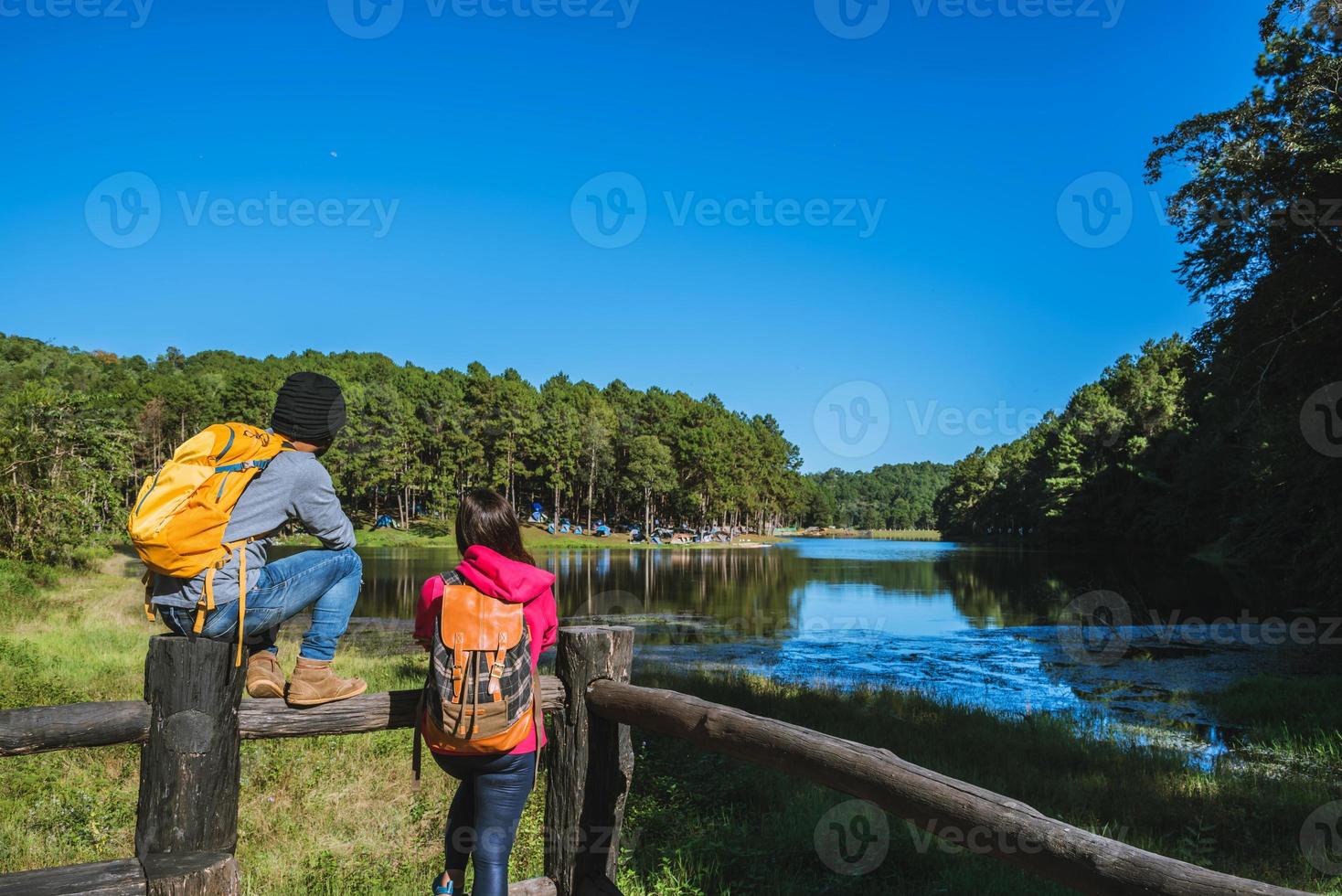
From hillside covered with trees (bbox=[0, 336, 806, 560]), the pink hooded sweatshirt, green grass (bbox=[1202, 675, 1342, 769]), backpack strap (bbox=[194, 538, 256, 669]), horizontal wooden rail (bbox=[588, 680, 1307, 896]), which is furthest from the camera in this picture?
hillside covered with trees (bbox=[0, 336, 806, 560])

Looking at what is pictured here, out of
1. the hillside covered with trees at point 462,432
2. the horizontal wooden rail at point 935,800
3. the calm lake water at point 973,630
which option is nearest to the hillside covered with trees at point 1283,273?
the calm lake water at point 973,630

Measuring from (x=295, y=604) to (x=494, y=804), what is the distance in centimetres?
110

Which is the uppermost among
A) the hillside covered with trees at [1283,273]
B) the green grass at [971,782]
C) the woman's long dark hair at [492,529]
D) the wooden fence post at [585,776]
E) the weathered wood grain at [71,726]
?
the hillside covered with trees at [1283,273]

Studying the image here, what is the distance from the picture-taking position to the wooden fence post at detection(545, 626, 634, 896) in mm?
3729

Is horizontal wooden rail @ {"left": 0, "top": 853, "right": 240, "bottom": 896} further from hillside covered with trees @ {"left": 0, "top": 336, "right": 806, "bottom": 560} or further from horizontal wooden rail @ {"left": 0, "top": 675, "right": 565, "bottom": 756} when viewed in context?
hillside covered with trees @ {"left": 0, "top": 336, "right": 806, "bottom": 560}

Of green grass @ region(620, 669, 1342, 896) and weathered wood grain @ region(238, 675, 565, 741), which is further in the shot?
green grass @ region(620, 669, 1342, 896)

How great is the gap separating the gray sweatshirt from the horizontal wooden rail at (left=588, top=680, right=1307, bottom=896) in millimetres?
1418

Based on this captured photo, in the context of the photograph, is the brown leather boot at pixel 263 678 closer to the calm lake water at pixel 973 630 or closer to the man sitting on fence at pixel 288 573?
the man sitting on fence at pixel 288 573

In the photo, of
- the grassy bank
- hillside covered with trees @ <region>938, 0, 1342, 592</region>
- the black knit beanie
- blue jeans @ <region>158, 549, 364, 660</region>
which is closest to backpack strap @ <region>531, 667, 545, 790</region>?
blue jeans @ <region>158, 549, 364, 660</region>

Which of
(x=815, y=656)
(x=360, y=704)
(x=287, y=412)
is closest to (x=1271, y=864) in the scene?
(x=360, y=704)

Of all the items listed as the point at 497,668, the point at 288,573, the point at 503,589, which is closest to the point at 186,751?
the point at 288,573

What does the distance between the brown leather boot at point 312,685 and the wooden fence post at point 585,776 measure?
1.01m

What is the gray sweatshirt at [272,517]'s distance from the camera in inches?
113

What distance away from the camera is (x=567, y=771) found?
12.3 ft
